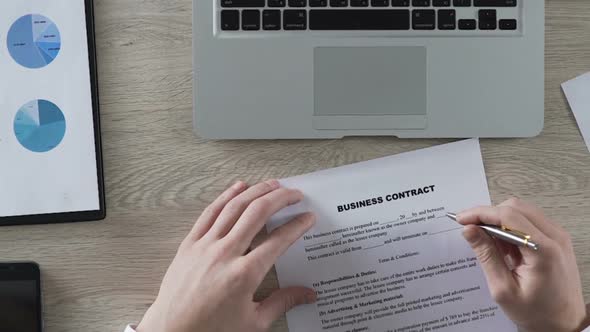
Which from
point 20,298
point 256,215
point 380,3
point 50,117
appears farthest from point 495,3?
point 20,298

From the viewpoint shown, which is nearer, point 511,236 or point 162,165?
point 511,236

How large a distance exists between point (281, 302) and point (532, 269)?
0.92 feet

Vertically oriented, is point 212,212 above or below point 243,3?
below

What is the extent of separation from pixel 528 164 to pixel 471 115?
97 mm

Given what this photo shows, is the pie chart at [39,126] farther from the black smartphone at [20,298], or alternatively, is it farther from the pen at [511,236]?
the pen at [511,236]

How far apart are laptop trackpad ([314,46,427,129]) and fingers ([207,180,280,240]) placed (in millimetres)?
118

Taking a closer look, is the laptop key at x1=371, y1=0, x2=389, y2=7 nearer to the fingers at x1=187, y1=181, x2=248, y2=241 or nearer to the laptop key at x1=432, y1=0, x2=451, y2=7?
the laptop key at x1=432, y1=0, x2=451, y2=7

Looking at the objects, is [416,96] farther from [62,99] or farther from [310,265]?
[62,99]

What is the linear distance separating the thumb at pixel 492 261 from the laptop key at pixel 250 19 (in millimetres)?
327

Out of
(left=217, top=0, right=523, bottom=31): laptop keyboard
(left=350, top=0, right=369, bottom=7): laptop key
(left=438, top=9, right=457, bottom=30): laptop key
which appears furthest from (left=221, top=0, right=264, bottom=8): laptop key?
(left=438, top=9, right=457, bottom=30): laptop key

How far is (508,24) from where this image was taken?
80cm

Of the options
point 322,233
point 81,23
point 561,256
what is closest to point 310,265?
point 322,233

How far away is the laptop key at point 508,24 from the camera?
80cm

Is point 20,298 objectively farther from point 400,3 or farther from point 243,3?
point 400,3
